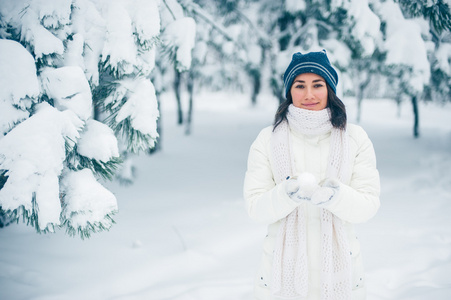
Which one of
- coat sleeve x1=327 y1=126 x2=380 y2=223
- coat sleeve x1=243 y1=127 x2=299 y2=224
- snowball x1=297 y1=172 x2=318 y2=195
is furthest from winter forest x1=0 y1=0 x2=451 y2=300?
coat sleeve x1=327 y1=126 x2=380 y2=223

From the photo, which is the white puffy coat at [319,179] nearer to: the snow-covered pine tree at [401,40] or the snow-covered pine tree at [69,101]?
the snow-covered pine tree at [69,101]

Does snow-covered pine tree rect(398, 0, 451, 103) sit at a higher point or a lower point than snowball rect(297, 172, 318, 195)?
higher

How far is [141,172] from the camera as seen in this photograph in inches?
313

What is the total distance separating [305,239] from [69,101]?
5.65ft

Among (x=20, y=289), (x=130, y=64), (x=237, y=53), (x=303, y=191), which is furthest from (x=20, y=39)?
(x=237, y=53)

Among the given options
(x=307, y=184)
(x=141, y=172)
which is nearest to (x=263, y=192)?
(x=307, y=184)

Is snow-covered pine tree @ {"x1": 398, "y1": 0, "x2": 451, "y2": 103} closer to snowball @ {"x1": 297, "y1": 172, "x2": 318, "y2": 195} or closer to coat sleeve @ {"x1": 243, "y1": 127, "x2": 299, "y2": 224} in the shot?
coat sleeve @ {"x1": 243, "y1": 127, "x2": 299, "y2": 224}

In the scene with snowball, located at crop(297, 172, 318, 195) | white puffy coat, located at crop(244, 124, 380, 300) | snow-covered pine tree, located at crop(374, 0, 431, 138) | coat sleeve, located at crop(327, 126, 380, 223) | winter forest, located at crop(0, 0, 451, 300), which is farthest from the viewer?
snow-covered pine tree, located at crop(374, 0, 431, 138)

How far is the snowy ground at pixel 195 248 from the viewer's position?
10.3ft

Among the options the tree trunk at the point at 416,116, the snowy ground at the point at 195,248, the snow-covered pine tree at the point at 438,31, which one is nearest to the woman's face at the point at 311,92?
the snowy ground at the point at 195,248

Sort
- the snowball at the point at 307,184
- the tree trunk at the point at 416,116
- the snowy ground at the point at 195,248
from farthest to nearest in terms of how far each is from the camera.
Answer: the tree trunk at the point at 416,116 → the snowy ground at the point at 195,248 → the snowball at the point at 307,184

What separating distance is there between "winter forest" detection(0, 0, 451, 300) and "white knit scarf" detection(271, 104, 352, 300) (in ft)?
3.56

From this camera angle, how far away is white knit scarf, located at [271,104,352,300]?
5.82 feet

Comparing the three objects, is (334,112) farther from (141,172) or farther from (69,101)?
(141,172)
